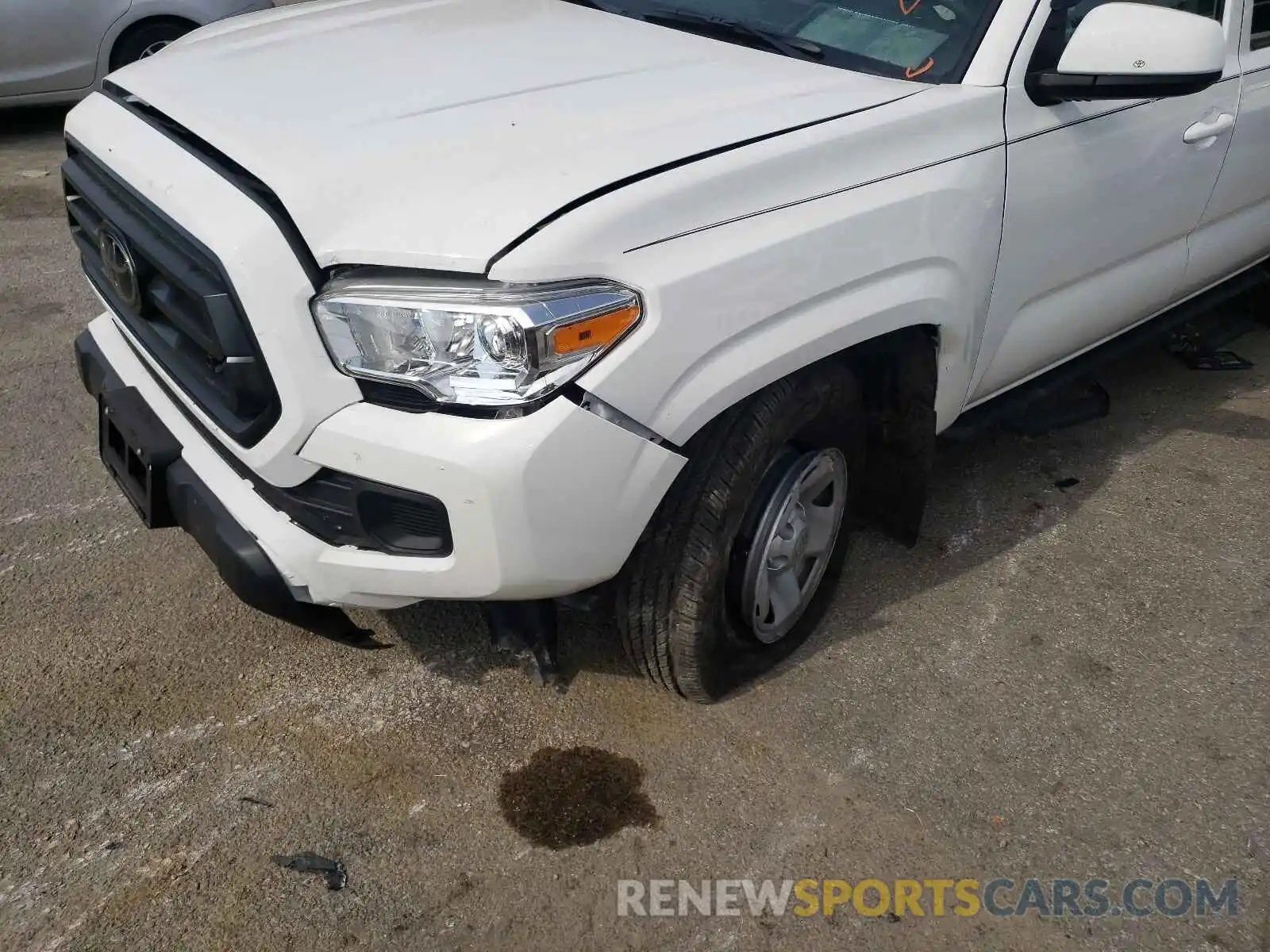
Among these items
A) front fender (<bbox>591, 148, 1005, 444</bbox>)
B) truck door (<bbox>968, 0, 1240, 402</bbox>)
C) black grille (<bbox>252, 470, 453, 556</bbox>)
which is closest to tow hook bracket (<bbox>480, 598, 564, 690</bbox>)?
black grille (<bbox>252, 470, 453, 556</bbox>)

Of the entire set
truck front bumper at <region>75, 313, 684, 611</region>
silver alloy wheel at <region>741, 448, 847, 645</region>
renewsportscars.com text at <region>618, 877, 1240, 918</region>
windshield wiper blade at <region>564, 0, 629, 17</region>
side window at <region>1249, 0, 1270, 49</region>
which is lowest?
renewsportscars.com text at <region>618, 877, 1240, 918</region>

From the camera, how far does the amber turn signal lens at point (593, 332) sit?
1840 mm

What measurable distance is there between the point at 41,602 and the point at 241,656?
0.60m

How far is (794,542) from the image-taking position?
2.53 meters

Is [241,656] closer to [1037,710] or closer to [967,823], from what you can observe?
[967,823]

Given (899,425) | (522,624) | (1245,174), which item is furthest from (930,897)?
(1245,174)

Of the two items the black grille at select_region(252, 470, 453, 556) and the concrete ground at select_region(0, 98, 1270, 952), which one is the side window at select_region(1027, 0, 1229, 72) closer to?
the concrete ground at select_region(0, 98, 1270, 952)

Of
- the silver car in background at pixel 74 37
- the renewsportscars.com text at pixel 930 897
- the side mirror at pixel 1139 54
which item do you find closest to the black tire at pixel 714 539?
the renewsportscars.com text at pixel 930 897

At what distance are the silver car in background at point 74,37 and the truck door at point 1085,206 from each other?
518cm

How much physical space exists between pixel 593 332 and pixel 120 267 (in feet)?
3.64

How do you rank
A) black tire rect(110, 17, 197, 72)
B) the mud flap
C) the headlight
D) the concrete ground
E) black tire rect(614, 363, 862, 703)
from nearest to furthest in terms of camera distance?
the headlight, the concrete ground, black tire rect(614, 363, 862, 703), the mud flap, black tire rect(110, 17, 197, 72)

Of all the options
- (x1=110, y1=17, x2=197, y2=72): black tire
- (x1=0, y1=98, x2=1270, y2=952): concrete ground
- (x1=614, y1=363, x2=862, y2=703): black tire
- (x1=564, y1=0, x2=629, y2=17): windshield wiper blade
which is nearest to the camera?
(x1=0, y1=98, x2=1270, y2=952): concrete ground

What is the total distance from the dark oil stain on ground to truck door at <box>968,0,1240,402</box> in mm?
1338

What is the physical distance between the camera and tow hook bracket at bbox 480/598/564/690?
2283 millimetres
